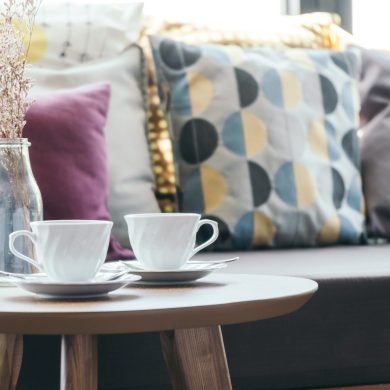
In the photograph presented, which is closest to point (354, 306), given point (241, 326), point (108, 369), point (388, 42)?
point (241, 326)

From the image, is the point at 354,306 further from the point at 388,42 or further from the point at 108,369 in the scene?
the point at 388,42

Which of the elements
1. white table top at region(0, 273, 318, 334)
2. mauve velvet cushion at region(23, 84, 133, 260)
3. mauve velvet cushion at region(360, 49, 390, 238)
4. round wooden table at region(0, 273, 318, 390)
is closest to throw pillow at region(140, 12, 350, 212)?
mauve velvet cushion at region(360, 49, 390, 238)

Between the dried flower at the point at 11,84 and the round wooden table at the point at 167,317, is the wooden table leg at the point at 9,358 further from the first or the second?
the dried flower at the point at 11,84

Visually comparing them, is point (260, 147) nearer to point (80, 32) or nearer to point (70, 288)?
point (80, 32)

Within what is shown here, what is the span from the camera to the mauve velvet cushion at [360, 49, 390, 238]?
78.2 inches

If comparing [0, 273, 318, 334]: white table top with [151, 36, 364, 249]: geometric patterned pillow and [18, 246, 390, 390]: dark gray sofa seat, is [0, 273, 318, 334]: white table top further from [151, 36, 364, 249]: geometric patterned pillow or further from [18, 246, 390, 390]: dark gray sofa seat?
[151, 36, 364, 249]: geometric patterned pillow

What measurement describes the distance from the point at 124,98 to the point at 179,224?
956 millimetres

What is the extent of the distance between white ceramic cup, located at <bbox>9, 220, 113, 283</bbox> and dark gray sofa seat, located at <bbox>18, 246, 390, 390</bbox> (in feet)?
1.14

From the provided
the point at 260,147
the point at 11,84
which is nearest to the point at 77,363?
the point at 11,84

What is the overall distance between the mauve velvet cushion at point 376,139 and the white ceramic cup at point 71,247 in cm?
115

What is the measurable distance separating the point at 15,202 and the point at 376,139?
→ 46.8 inches

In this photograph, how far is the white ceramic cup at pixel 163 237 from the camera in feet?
3.40

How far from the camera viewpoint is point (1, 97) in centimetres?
110

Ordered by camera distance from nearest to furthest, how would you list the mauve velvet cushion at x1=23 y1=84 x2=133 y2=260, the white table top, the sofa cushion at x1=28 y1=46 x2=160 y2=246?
1. the white table top
2. the mauve velvet cushion at x1=23 y1=84 x2=133 y2=260
3. the sofa cushion at x1=28 y1=46 x2=160 y2=246
